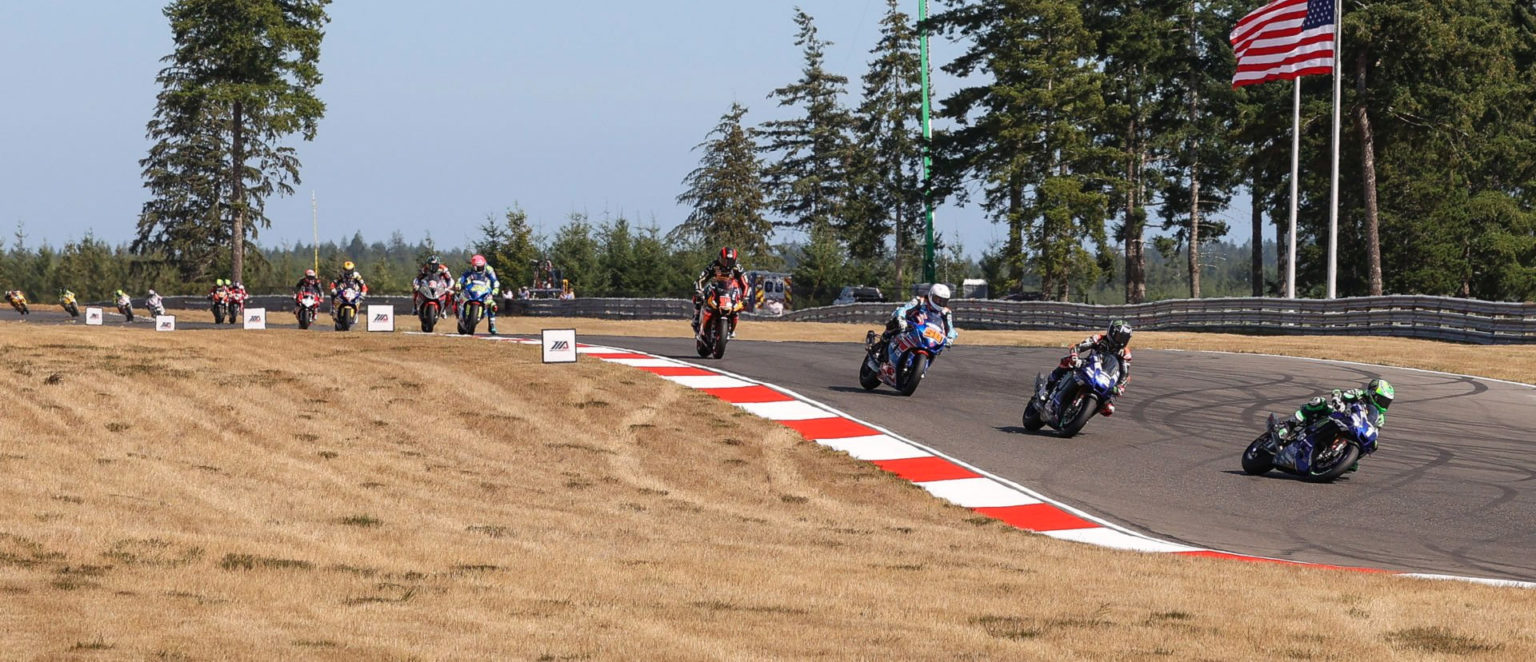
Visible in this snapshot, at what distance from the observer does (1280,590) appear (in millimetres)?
8859

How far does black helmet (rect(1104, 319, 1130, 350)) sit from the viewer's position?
15672mm

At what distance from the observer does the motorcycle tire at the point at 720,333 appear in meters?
23.7

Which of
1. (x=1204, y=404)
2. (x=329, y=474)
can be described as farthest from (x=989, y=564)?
(x=1204, y=404)

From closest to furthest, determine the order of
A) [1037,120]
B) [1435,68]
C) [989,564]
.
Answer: [989,564], [1435,68], [1037,120]

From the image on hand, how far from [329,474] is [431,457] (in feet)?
5.12

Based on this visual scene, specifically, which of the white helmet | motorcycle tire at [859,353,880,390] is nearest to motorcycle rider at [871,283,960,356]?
the white helmet

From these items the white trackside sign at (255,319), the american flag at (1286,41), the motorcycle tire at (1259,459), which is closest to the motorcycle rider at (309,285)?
the white trackside sign at (255,319)

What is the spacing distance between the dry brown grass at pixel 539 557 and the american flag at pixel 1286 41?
23.4 metres

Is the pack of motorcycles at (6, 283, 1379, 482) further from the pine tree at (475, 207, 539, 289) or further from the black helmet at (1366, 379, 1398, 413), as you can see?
the pine tree at (475, 207, 539, 289)

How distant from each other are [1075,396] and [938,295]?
7.51 feet

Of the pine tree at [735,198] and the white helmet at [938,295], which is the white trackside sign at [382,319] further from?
the pine tree at [735,198]

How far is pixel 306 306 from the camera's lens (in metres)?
35.6

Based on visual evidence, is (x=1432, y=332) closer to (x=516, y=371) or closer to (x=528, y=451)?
(x=516, y=371)

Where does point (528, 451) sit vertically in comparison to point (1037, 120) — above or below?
below
